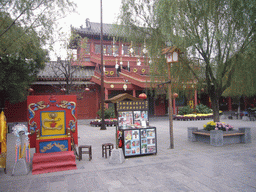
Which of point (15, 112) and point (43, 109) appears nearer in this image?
point (43, 109)

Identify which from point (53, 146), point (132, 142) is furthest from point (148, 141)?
point (53, 146)

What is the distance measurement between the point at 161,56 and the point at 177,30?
1726 millimetres

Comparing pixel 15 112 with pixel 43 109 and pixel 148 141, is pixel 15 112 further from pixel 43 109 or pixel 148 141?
pixel 148 141

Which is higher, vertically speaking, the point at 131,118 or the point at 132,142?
the point at 131,118

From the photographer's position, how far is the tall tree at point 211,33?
7574 mm

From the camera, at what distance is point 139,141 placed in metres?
7.09

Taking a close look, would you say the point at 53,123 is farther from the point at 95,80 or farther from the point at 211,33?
the point at 95,80

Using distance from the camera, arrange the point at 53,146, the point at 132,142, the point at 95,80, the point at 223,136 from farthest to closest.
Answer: the point at 95,80 → the point at 223,136 → the point at 132,142 → the point at 53,146

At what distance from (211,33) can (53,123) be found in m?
7.02

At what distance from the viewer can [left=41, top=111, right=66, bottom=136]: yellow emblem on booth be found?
6.43m

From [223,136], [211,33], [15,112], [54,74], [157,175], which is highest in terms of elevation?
[54,74]

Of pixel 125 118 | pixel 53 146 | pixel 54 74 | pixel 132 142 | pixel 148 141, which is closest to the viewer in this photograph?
pixel 53 146

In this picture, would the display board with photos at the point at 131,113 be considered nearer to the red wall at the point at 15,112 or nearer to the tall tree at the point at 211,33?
the tall tree at the point at 211,33

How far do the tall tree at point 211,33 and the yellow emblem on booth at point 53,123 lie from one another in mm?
4737
